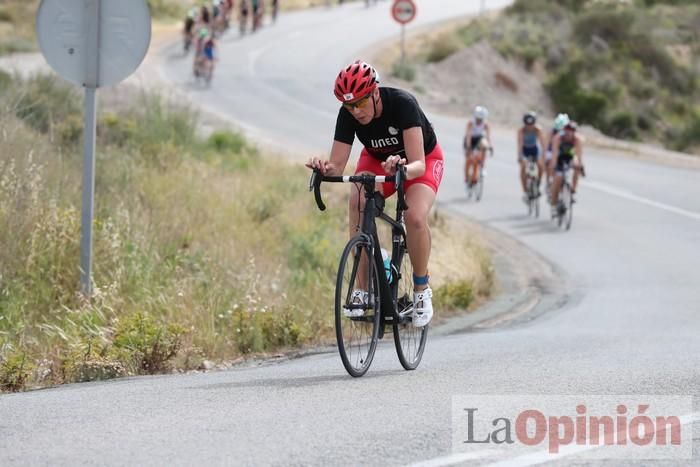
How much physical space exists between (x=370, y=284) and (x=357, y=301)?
15cm

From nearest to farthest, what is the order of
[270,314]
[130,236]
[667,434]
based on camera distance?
[667,434] < [270,314] < [130,236]

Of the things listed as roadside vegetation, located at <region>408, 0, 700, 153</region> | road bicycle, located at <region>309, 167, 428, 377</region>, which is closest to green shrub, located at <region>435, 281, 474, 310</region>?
road bicycle, located at <region>309, 167, 428, 377</region>

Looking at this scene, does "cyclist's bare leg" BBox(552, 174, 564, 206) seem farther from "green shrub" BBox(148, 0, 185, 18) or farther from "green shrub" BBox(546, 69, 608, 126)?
"green shrub" BBox(148, 0, 185, 18)

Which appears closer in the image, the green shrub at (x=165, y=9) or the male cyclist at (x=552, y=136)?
the male cyclist at (x=552, y=136)

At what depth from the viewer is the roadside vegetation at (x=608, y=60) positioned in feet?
182

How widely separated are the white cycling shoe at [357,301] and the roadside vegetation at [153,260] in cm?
187

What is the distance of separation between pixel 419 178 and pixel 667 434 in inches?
107

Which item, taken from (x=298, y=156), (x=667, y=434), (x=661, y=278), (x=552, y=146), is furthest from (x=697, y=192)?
(x=667, y=434)

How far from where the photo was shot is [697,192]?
90.4 feet

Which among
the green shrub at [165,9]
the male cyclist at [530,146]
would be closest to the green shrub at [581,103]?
the green shrub at [165,9]

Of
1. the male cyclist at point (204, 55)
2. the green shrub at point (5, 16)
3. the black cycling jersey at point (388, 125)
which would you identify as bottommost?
the black cycling jersey at point (388, 125)

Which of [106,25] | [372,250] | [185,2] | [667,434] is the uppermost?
[185,2]

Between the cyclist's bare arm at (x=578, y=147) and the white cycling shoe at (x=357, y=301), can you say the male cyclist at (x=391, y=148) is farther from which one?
the cyclist's bare arm at (x=578, y=147)

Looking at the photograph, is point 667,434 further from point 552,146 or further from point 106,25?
point 552,146
